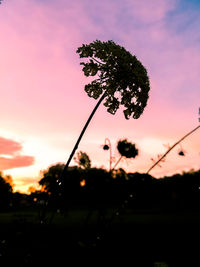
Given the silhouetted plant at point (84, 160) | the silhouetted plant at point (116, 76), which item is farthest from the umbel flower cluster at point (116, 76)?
the silhouetted plant at point (84, 160)

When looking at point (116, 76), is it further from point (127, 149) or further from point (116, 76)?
point (127, 149)

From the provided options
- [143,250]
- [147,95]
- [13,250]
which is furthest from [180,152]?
[13,250]

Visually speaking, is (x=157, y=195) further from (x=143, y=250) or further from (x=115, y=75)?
(x=115, y=75)

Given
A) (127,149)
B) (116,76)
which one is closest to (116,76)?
(116,76)

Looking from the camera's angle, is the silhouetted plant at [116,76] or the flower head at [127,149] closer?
the silhouetted plant at [116,76]

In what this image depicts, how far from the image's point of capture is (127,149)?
858 centimetres

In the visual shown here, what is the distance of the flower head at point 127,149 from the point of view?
8.48m

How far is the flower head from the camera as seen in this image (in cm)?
848

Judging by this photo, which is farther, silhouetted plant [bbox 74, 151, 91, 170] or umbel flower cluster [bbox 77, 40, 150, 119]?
silhouetted plant [bbox 74, 151, 91, 170]

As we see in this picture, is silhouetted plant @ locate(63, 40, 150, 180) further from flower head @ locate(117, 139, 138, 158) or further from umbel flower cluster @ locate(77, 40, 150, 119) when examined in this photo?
flower head @ locate(117, 139, 138, 158)

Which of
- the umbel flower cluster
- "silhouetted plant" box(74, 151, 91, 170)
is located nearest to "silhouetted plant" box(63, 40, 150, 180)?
the umbel flower cluster

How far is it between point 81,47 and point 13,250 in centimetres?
257

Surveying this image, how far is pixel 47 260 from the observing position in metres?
3.58

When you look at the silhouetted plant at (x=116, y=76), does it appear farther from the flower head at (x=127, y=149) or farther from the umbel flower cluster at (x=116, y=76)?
the flower head at (x=127, y=149)
